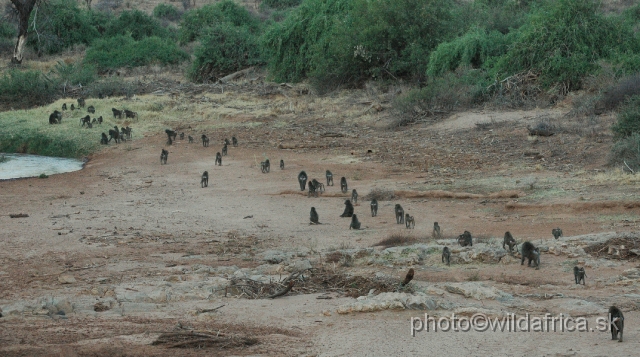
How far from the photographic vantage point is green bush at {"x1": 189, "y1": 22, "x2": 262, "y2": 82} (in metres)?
39.9

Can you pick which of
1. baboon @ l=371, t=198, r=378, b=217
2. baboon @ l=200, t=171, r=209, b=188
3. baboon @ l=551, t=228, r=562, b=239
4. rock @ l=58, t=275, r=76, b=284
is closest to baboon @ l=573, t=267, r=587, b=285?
baboon @ l=551, t=228, r=562, b=239

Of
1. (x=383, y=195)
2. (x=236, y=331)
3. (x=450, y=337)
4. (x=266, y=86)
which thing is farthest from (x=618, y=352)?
(x=266, y=86)

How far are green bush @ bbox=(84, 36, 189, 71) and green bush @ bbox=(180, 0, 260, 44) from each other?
4.35 m

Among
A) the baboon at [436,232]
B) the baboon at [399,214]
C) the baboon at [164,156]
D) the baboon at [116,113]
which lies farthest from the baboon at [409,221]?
the baboon at [116,113]

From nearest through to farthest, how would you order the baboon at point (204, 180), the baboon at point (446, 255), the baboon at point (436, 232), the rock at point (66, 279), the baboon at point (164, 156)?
the rock at point (66, 279) → the baboon at point (446, 255) → the baboon at point (436, 232) → the baboon at point (204, 180) → the baboon at point (164, 156)

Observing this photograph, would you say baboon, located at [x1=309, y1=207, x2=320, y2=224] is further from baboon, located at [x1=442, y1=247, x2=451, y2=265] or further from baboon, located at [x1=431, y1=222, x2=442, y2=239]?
baboon, located at [x1=442, y1=247, x2=451, y2=265]

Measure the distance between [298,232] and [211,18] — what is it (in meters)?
36.8

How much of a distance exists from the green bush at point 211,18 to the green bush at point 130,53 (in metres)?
4.35

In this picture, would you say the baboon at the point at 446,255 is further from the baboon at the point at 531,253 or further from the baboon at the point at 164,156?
the baboon at the point at 164,156

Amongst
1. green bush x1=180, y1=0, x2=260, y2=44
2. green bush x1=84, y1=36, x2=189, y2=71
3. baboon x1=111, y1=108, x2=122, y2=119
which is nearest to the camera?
baboon x1=111, y1=108, x2=122, y2=119

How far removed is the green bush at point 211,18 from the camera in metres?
49.9

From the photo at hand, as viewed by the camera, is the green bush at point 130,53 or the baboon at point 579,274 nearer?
the baboon at point 579,274

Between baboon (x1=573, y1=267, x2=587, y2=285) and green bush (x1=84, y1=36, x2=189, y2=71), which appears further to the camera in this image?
green bush (x1=84, y1=36, x2=189, y2=71)

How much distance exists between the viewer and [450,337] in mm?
8297
